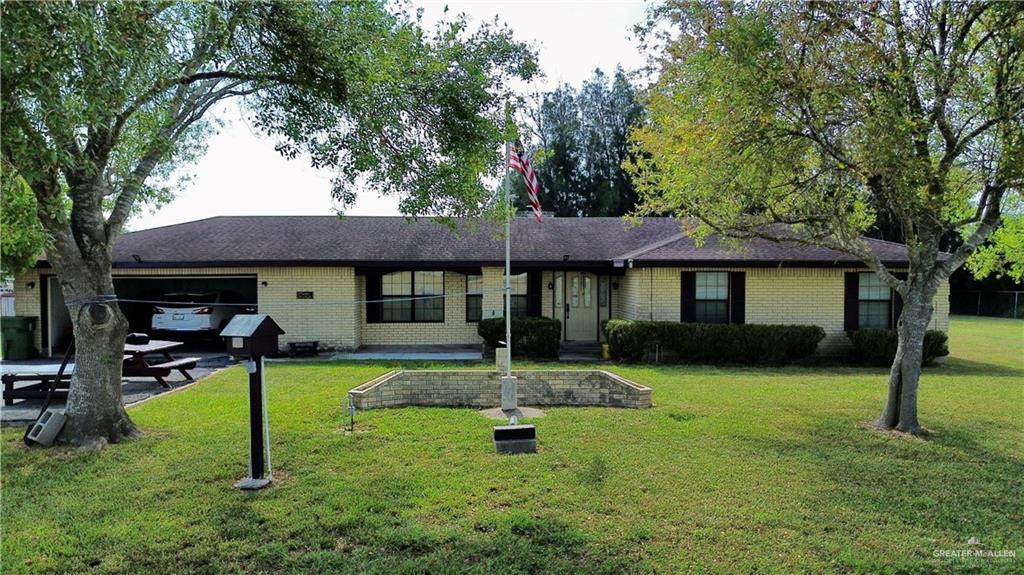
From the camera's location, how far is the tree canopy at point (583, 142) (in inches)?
1561

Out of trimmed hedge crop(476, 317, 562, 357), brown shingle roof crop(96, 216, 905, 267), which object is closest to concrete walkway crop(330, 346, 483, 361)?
trimmed hedge crop(476, 317, 562, 357)

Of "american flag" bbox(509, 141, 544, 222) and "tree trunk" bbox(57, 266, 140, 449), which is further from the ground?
"american flag" bbox(509, 141, 544, 222)

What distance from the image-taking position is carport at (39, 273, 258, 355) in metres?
14.6

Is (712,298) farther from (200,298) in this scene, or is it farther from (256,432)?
(200,298)

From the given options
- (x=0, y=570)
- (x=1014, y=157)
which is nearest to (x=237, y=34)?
(x=0, y=570)

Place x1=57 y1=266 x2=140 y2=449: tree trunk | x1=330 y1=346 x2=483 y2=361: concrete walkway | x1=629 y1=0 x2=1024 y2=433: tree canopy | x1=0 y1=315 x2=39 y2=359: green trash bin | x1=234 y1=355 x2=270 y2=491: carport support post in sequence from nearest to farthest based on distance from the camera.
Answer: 1. x1=234 y1=355 x2=270 y2=491: carport support post
2. x1=629 y1=0 x2=1024 y2=433: tree canopy
3. x1=57 y1=266 x2=140 y2=449: tree trunk
4. x1=0 y1=315 x2=39 y2=359: green trash bin
5. x1=330 y1=346 x2=483 y2=361: concrete walkway

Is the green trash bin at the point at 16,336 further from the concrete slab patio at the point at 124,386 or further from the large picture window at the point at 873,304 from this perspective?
the large picture window at the point at 873,304

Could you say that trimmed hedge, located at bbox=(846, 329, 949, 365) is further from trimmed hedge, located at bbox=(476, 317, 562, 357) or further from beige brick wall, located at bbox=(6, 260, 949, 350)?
trimmed hedge, located at bbox=(476, 317, 562, 357)

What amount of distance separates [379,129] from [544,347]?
8.57 metres

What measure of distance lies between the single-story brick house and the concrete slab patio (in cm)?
183

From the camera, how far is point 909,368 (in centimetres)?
710

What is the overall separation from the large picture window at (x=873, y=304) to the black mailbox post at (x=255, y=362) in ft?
46.8

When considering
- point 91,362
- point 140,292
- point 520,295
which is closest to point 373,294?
point 520,295

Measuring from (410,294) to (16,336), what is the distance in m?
9.38
